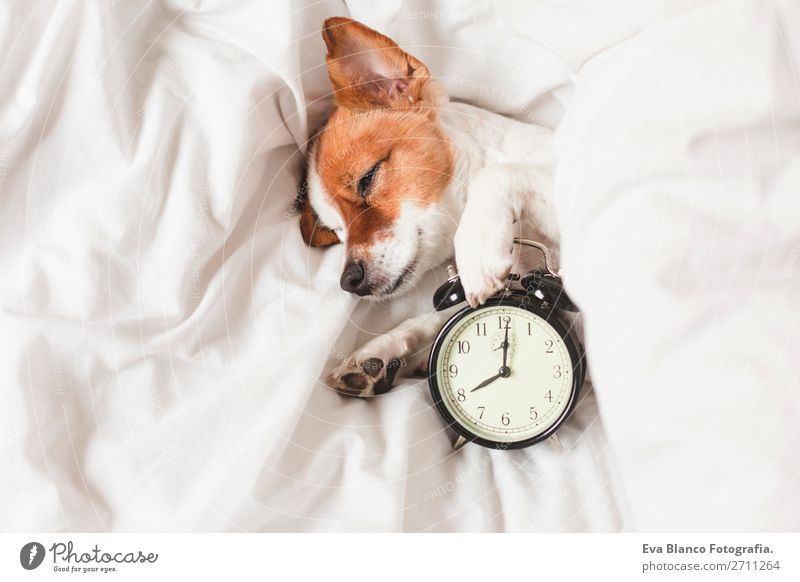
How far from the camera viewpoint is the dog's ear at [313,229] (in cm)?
110

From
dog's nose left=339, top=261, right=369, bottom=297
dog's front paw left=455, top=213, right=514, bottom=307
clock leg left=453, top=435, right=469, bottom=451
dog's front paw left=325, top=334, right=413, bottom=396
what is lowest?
clock leg left=453, top=435, right=469, bottom=451

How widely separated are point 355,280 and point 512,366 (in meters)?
0.30

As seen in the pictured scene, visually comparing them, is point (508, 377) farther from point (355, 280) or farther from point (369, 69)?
point (369, 69)

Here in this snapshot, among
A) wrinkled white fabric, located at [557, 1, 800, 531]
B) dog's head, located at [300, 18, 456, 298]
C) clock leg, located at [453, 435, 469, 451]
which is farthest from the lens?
dog's head, located at [300, 18, 456, 298]

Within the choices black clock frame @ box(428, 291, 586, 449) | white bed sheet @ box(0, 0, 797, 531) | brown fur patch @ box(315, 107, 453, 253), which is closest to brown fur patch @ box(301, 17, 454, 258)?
brown fur patch @ box(315, 107, 453, 253)

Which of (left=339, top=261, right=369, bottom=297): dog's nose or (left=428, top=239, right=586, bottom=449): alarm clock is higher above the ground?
(left=339, top=261, right=369, bottom=297): dog's nose

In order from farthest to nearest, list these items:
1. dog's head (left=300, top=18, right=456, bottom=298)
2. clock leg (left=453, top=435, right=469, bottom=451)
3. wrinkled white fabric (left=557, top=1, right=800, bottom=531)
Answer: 1. dog's head (left=300, top=18, right=456, bottom=298)
2. clock leg (left=453, top=435, right=469, bottom=451)
3. wrinkled white fabric (left=557, top=1, right=800, bottom=531)

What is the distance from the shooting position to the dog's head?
1.04m

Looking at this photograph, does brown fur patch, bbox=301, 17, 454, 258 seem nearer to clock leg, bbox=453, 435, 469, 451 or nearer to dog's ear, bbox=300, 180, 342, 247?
dog's ear, bbox=300, 180, 342, 247

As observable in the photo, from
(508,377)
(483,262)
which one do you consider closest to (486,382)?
(508,377)

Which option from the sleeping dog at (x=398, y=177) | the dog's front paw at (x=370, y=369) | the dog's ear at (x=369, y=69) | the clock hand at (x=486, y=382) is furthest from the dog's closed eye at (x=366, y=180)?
the clock hand at (x=486, y=382)

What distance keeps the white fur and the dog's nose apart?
20mm

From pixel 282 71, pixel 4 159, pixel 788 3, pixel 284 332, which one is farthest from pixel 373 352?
pixel 788 3

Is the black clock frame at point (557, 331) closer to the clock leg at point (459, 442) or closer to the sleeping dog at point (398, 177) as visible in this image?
the clock leg at point (459, 442)
